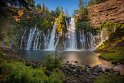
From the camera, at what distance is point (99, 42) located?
96312mm

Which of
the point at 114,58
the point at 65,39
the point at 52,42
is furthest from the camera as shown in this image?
the point at 65,39

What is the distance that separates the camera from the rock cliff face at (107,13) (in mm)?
104438

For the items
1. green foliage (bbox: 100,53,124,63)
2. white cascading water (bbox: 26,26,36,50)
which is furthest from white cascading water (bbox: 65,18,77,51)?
green foliage (bbox: 100,53,124,63)

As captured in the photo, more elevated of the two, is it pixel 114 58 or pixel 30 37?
pixel 30 37

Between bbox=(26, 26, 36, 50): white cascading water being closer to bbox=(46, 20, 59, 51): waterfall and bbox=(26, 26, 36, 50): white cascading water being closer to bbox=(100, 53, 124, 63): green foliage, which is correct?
bbox=(46, 20, 59, 51): waterfall

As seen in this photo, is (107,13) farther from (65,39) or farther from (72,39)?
(65,39)

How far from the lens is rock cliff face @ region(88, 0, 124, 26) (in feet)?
343

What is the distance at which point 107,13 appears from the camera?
10850 cm

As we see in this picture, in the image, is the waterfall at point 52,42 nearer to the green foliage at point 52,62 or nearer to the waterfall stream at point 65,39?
the waterfall stream at point 65,39

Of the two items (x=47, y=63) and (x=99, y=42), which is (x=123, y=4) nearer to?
(x=99, y=42)

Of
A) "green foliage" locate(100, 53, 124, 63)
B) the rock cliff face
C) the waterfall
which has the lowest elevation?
"green foliage" locate(100, 53, 124, 63)

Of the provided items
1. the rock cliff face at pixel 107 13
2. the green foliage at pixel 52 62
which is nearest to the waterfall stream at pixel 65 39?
the rock cliff face at pixel 107 13

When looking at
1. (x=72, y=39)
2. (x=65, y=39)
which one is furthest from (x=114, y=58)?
(x=65, y=39)

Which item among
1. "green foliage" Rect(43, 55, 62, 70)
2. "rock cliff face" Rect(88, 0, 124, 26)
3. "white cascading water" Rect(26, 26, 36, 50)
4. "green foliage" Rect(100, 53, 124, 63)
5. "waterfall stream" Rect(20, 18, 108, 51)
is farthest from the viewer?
"rock cliff face" Rect(88, 0, 124, 26)
